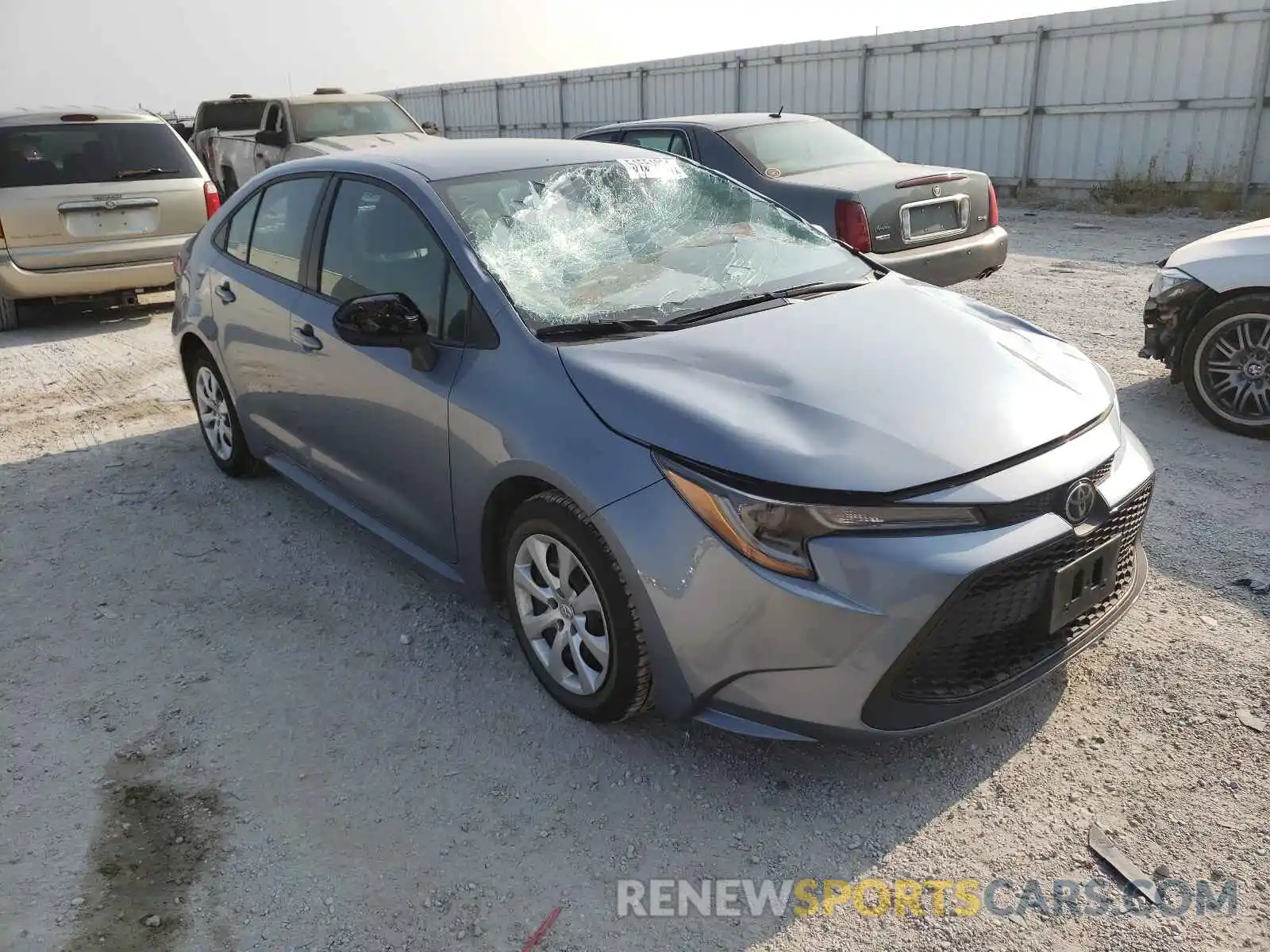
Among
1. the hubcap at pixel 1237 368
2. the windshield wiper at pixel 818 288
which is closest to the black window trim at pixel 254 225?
the windshield wiper at pixel 818 288

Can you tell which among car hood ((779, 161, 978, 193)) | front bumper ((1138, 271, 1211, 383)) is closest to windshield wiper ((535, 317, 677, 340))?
front bumper ((1138, 271, 1211, 383))

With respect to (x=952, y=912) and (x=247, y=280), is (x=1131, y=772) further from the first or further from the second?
(x=247, y=280)

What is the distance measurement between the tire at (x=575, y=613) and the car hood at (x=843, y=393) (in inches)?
14.0

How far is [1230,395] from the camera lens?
5.12m

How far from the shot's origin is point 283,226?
169 inches

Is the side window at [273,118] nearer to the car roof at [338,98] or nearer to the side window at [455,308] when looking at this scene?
the car roof at [338,98]

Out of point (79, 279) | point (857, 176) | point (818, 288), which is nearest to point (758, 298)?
point (818, 288)

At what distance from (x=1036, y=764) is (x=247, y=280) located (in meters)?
3.73

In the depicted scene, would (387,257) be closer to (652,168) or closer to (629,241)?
(629,241)

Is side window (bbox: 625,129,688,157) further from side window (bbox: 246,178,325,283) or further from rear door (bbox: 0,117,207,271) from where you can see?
side window (bbox: 246,178,325,283)

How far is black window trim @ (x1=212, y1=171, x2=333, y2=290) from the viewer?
13.3ft

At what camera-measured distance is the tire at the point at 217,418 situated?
16.2 feet

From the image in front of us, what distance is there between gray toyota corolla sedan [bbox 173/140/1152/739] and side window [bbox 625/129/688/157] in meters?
4.17

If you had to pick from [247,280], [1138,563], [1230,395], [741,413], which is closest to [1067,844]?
[1138,563]
